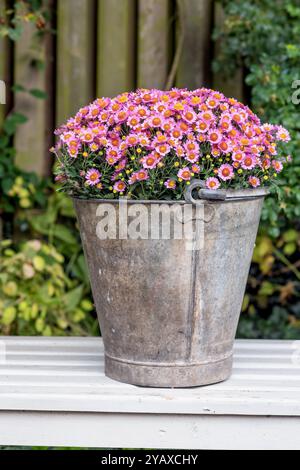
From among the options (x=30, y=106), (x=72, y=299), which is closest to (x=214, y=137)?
(x=72, y=299)

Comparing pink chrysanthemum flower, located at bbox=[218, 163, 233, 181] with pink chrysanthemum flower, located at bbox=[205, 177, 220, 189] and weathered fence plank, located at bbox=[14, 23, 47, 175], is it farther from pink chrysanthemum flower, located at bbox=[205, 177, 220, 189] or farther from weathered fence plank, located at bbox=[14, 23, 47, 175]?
weathered fence plank, located at bbox=[14, 23, 47, 175]

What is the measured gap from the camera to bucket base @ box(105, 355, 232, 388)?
1.95m

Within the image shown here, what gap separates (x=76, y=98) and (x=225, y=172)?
61.6 inches

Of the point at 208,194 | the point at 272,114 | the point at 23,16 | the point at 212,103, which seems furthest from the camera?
the point at 23,16

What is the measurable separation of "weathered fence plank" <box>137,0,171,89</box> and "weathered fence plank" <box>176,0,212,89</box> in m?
0.06

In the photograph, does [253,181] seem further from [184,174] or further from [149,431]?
[149,431]

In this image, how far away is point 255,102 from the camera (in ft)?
9.53

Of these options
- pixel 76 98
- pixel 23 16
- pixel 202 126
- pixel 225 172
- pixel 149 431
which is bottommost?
pixel 149 431

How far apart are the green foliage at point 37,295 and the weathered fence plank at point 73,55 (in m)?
0.57

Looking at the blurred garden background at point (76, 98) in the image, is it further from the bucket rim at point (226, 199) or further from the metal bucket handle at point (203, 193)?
the metal bucket handle at point (203, 193)

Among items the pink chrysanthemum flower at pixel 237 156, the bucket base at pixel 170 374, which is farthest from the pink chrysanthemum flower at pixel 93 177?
the bucket base at pixel 170 374

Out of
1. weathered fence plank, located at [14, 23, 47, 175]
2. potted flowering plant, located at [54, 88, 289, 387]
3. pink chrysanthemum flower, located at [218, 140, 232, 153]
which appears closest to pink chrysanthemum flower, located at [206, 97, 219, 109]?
potted flowering plant, located at [54, 88, 289, 387]

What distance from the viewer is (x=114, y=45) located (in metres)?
3.25

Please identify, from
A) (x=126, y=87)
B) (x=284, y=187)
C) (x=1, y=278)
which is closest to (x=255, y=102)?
(x=284, y=187)
